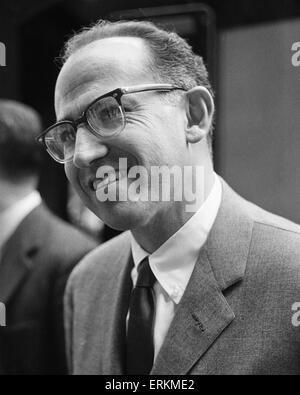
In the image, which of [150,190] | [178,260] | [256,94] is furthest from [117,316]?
[256,94]

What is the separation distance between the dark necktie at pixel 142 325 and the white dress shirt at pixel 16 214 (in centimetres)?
34

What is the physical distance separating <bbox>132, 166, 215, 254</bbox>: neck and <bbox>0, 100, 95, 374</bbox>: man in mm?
240

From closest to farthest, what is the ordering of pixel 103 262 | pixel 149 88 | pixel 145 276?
1. pixel 149 88
2. pixel 145 276
3. pixel 103 262

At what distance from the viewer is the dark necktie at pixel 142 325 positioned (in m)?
1.24

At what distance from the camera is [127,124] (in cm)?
116

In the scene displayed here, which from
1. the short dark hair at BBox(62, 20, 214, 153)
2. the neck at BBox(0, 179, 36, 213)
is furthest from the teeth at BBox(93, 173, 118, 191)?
the neck at BBox(0, 179, 36, 213)

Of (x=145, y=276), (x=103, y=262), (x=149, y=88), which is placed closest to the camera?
(x=149, y=88)

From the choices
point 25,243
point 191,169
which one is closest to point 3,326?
point 25,243

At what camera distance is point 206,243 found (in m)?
1.22

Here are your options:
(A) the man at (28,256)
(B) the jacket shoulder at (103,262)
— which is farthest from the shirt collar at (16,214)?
(B) the jacket shoulder at (103,262)

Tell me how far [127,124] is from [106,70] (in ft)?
0.37

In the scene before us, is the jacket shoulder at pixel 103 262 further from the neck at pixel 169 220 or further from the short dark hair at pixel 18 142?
the short dark hair at pixel 18 142

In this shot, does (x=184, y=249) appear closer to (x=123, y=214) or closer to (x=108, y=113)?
(x=123, y=214)

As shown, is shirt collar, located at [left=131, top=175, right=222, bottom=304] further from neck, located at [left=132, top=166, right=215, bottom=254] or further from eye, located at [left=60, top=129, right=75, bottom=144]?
eye, located at [left=60, top=129, right=75, bottom=144]
